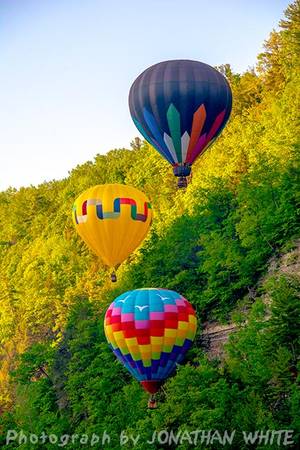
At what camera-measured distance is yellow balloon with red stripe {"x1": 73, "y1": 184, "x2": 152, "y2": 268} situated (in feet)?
159

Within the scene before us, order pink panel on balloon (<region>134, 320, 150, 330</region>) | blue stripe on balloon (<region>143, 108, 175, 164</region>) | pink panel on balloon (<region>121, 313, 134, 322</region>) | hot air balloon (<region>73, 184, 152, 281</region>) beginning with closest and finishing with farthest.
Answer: pink panel on balloon (<region>134, 320, 150, 330</region>)
pink panel on balloon (<region>121, 313, 134, 322</region>)
blue stripe on balloon (<region>143, 108, 175, 164</region>)
hot air balloon (<region>73, 184, 152, 281</region>)

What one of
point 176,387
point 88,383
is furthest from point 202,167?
point 176,387

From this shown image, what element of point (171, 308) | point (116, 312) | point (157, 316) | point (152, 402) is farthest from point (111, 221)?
point (152, 402)

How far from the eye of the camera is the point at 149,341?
41.6m

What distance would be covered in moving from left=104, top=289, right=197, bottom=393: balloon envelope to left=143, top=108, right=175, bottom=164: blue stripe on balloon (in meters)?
7.56

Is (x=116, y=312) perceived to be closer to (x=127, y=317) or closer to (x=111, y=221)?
(x=127, y=317)

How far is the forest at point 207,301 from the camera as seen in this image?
37094mm

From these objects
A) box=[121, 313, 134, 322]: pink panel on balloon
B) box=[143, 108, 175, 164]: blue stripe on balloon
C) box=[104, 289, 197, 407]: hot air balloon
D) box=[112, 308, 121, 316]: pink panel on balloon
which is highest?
box=[143, 108, 175, 164]: blue stripe on balloon

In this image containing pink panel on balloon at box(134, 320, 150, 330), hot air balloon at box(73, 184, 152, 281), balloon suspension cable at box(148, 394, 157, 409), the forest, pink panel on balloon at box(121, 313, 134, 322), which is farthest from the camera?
hot air balloon at box(73, 184, 152, 281)

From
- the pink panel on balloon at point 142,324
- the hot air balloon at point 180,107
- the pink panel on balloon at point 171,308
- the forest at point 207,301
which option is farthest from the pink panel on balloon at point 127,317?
the hot air balloon at point 180,107

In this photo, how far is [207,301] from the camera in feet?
163

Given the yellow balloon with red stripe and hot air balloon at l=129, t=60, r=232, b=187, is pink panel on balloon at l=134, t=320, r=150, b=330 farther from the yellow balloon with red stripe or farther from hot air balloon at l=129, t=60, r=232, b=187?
hot air balloon at l=129, t=60, r=232, b=187

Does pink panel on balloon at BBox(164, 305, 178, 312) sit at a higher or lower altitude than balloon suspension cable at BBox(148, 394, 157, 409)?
higher

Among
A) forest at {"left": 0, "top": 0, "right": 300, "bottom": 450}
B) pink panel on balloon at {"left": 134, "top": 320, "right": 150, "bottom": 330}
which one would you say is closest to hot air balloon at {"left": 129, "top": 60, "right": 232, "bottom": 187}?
forest at {"left": 0, "top": 0, "right": 300, "bottom": 450}
